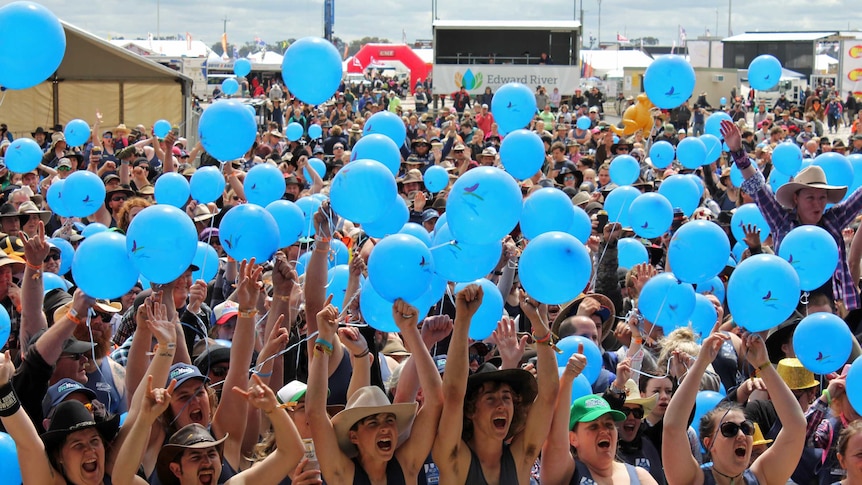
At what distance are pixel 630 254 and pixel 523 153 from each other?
113 cm

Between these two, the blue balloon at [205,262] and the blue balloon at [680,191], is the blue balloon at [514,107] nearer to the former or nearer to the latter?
the blue balloon at [680,191]

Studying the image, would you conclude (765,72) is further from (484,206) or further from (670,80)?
(484,206)

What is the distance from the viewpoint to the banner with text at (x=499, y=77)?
26.4 meters

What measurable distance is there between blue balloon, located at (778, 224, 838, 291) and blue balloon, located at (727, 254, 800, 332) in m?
0.99

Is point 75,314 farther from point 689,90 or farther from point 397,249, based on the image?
point 689,90

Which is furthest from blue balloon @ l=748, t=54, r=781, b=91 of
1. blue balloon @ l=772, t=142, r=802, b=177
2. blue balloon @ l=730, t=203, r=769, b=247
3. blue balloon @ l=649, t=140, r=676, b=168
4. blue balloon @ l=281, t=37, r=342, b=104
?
blue balloon @ l=281, t=37, r=342, b=104

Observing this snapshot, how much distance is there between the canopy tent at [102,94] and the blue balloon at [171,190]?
9.90m

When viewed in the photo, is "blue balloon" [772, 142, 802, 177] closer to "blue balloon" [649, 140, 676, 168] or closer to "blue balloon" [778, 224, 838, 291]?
"blue balloon" [649, 140, 676, 168]

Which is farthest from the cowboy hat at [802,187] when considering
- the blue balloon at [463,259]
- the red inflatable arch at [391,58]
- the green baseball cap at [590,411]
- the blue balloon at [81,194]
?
the red inflatable arch at [391,58]

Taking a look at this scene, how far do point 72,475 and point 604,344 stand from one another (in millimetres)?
3814

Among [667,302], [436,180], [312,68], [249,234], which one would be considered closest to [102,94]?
[436,180]

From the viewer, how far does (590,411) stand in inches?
159

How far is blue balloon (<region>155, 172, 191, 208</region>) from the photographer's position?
8133mm

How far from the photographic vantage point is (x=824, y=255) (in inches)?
235
